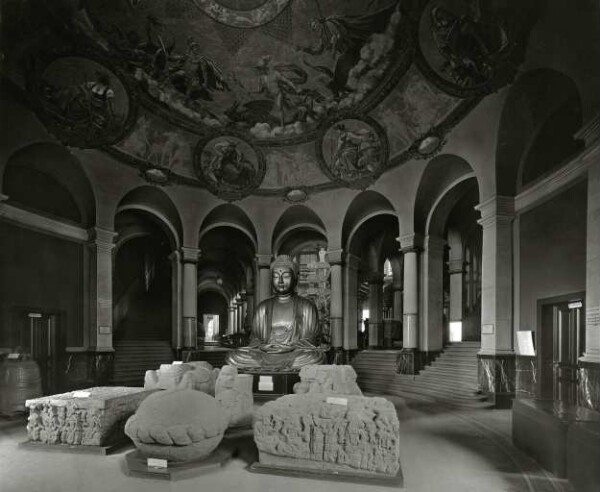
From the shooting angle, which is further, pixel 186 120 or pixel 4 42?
pixel 186 120

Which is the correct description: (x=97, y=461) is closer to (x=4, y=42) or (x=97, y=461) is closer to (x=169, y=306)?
(x=4, y=42)

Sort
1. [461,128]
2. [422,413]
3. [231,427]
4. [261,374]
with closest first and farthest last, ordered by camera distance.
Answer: [231,427]
[422,413]
[261,374]
[461,128]

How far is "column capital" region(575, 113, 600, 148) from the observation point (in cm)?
619

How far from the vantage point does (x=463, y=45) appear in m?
9.40

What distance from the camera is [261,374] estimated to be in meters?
10.1

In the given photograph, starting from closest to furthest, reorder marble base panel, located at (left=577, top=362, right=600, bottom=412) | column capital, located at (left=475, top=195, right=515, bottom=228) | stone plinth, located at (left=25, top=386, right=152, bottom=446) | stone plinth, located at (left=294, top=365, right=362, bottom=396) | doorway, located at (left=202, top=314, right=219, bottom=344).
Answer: stone plinth, located at (left=25, top=386, right=152, bottom=446)
marble base panel, located at (left=577, top=362, right=600, bottom=412)
stone plinth, located at (left=294, top=365, right=362, bottom=396)
column capital, located at (left=475, top=195, right=515, bottom=228)
doorway, located at (left=202, top=314, right=219, bottom=344)

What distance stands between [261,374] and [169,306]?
467 inches

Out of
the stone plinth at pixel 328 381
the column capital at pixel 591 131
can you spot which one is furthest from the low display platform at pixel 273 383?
the column capital at pixel 591 131

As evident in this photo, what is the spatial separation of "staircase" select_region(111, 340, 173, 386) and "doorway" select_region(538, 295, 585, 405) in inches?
400

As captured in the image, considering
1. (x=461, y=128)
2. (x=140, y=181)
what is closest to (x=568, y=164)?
(x=461, y=128)

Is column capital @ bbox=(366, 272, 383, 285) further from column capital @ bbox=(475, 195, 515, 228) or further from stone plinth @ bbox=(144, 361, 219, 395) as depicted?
stone plinth @ bbox=(144, 361, 219, 395)

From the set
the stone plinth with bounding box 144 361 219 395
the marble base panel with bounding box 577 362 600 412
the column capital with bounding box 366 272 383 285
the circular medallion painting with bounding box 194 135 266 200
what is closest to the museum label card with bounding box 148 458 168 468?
the stone plinth with bounding box 144 361 219 395

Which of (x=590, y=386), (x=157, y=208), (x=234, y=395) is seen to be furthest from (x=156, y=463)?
(x=157, y=208)

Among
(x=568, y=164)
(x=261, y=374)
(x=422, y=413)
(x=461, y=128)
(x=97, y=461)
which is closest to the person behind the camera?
(x=97, y=461)
